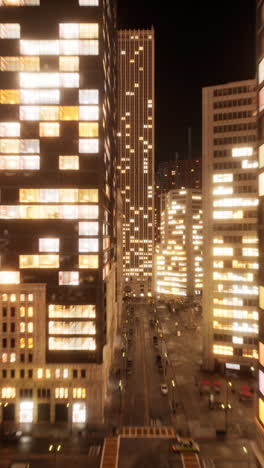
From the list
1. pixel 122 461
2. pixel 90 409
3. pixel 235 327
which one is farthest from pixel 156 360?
pixel 122 461

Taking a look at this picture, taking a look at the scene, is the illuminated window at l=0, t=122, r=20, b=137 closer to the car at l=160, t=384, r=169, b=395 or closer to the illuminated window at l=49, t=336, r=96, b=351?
the illuminated window at l=49, t=336, r=96, b=351

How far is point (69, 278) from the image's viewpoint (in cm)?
6688

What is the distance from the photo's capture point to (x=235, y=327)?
8188cm

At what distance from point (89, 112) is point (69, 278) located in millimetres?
31214

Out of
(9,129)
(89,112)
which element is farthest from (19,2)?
(89,112)

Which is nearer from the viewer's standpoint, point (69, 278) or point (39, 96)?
point (69, 278)

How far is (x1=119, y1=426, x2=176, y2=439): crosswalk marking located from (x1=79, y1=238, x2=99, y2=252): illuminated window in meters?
30.4

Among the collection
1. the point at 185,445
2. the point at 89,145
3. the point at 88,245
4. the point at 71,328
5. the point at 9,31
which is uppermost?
the point at 9,31

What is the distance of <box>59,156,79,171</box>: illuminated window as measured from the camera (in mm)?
68312

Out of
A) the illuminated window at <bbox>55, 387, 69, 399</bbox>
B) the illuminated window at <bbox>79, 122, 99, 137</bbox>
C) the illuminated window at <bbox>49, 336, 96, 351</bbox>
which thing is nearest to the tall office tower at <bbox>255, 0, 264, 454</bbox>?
the illuminated window at <bbox>49, 336, 96, 351</bbox>

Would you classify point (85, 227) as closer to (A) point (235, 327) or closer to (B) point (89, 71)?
(B) point (89, 71)

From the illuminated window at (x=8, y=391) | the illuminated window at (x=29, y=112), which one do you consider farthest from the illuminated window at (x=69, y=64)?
the illuminated window at (x=8, y=391)

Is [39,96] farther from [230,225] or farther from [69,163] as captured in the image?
[230,225]

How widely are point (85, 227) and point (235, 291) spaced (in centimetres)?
3792
